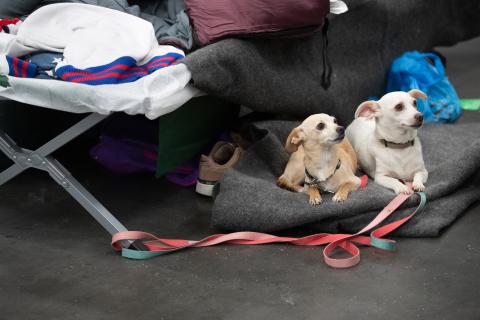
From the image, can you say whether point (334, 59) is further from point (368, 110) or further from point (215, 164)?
point (215, 164)

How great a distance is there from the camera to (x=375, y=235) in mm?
2355

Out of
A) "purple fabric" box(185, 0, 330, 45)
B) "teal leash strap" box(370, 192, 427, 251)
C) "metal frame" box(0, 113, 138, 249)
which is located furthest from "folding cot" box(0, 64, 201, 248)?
"teal leash strap" box(370, 192, 427, 251)

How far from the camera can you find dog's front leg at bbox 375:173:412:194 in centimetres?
248

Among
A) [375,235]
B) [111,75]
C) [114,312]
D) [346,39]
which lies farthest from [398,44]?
[114,312]

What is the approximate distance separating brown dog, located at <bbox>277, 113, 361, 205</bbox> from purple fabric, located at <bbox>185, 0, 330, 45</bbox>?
0.35m

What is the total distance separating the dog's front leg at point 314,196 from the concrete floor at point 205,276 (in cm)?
16

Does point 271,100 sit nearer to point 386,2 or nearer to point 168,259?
point 168,259

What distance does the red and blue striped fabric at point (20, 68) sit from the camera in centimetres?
239

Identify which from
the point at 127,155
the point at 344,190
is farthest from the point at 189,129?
the point at 344,190

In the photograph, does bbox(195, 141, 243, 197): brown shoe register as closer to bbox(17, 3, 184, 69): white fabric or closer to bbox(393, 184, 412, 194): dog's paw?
bbox(17, 3, 184, 69): white fabric

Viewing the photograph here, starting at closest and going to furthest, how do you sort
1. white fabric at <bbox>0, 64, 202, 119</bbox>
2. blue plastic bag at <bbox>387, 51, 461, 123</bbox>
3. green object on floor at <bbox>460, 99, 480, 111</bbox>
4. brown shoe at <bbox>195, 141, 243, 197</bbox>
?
1. white fabric at <bbox>0, 64, 202, 119</bbox>
2. brown shoe at <bbox>195, 141, 243, 197</bbox>
3. blue plastic bag at <bbox>387, 51, 461, 123</bbox>
4. green object on floor at <bbox>460, 99, 480, 111</bbox>

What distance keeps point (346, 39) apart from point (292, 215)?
1021 mm

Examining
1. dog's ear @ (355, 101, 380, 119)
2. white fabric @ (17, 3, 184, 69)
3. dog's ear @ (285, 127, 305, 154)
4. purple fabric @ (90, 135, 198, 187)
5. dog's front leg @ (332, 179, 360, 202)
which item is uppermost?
white fabric @ (17, 3, 184, 69)

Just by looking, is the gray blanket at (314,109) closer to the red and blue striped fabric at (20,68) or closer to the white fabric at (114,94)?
the white fabric at (114,94)
